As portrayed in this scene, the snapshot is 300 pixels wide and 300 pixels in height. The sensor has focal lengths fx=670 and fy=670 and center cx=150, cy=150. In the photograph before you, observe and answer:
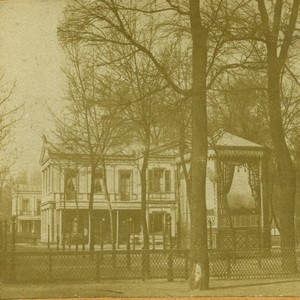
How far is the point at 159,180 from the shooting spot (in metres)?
11.6

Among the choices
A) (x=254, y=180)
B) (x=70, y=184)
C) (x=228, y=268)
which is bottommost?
(x=228, y=268)

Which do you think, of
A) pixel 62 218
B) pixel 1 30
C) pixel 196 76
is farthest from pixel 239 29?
pixel 62 218

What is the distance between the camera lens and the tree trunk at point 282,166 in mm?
10500

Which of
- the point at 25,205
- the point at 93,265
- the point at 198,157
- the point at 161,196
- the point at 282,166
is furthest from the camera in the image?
the point at 161,196

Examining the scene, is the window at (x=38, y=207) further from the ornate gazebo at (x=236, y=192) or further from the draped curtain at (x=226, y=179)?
the draped curtain at (x=226, y=179)

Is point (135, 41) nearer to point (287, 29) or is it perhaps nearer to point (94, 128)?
point (94, 128)

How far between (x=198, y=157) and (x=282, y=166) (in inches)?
92.2

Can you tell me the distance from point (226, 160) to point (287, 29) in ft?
11.7

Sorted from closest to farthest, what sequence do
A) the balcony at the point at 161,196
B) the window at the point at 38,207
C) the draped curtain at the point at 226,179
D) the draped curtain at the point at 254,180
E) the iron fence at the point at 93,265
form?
the iron fence at the point at 93,265, the window at the point at 38,207, the balcony at the point at 161,196, the draped curtain at the point at 226,179, the draped curtain at the point at 254,180

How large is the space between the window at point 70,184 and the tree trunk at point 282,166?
325 centimetres

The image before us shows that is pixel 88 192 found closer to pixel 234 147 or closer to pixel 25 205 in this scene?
pixel 25 205

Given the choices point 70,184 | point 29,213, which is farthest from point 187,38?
point 29,213

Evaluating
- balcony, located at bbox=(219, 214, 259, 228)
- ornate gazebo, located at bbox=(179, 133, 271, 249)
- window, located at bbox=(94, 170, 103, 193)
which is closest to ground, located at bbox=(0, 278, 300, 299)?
window, located at bbox=(94, 170, 103, 193)

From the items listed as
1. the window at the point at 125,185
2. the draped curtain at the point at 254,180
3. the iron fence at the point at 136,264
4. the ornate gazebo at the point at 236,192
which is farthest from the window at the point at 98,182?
the draped curtain at the point at 254,180
